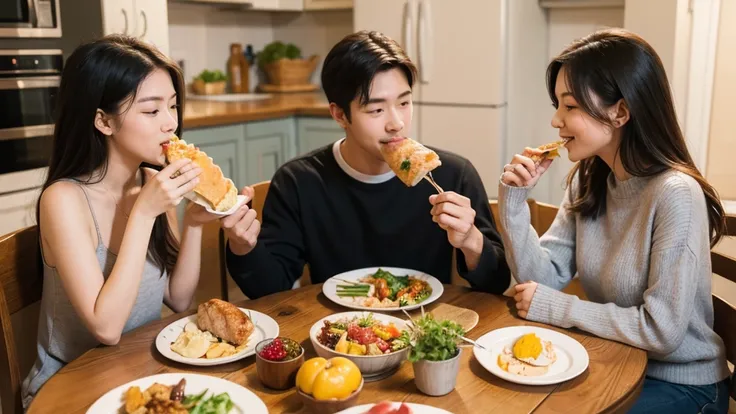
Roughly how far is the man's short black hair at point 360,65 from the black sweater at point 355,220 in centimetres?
24

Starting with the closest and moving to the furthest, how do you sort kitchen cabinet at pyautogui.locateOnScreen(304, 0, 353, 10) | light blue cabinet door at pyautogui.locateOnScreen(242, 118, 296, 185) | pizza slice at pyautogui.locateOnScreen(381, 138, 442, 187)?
pizza slice at pyautogui.locateOnScreen(381, 138, 442, 187)
light blue cabinet door at pyautogui.locateOnScreen(242, 118, 296, 185)
kitchen cabinet at pyautogui.locateOnScreen(304, 0, 353, 10)

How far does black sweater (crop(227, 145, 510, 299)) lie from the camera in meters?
2.22

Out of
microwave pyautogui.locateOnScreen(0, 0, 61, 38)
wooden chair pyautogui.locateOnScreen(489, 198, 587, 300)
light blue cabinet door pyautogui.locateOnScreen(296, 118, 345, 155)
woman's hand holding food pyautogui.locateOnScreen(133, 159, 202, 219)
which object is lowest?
wooden chair pyautogui.locateOnScreen(489, 198, 587, 300)

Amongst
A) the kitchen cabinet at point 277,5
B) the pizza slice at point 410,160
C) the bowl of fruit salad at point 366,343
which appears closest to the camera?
the bowl of fruit salad at point 366,343

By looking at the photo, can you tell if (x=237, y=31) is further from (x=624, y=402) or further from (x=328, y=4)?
(x=624, y=402)

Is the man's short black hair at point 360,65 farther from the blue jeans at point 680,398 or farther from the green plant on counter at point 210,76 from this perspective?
the green plant on counter at point 210,76

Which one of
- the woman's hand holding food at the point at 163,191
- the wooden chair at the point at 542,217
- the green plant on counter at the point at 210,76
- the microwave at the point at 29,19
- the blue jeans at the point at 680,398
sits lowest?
the blue jeans at the point at 680,398

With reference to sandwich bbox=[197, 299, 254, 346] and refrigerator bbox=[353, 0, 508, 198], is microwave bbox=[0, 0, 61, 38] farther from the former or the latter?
sandwich bbox=[197, 299, 254, 346]

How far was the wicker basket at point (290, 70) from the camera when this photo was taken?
5.14 m

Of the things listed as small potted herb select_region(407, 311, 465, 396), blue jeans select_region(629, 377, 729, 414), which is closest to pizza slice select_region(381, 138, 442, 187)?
small potted herb select_region(407, 311, 465, 396)

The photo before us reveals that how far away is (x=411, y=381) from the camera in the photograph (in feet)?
4.78

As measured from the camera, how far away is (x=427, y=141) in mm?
4281

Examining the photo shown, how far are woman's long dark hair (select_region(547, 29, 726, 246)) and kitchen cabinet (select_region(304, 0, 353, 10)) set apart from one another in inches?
130

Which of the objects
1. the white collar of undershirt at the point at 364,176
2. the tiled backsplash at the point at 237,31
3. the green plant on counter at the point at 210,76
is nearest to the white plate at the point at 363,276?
the white collar of undershirt at the point at 364,176
